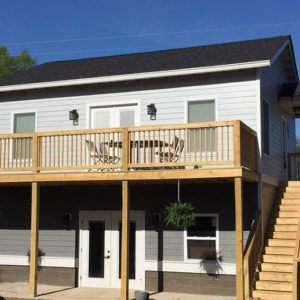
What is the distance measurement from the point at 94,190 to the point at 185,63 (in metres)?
4.69

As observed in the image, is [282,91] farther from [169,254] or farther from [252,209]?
[169,254]

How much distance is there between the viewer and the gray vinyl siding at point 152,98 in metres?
14.7

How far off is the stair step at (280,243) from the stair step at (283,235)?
5.4 inches

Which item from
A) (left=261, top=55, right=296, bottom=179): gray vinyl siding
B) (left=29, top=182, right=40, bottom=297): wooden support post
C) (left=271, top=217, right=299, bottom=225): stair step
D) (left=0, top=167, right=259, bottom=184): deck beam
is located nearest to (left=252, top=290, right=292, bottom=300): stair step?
(left=271, top=217, right=299, bottom=225): stair step

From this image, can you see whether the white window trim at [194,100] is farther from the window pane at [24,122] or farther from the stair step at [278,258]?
the window pane at [24,122]

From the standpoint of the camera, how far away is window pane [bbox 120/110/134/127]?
52.4 feet

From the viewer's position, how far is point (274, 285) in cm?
1251

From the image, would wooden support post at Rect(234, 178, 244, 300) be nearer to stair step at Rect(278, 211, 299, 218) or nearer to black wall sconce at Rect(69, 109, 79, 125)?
stair step at Rect(278, 211, 299, 218)

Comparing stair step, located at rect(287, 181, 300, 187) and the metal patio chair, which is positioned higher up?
the metal patio chair

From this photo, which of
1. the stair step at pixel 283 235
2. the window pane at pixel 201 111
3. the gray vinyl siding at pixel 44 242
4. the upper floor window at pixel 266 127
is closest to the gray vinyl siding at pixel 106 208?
the gray vinyl siding at pixel 44 242

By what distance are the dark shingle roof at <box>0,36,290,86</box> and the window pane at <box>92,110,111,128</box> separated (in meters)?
1.17

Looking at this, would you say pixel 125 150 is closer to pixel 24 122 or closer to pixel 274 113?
pixel 24 122

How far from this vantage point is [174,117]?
15367 mm

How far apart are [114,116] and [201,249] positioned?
15.8ft
